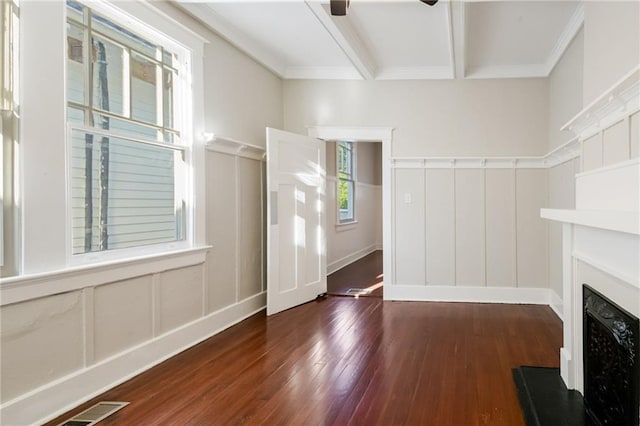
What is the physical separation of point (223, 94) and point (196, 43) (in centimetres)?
52

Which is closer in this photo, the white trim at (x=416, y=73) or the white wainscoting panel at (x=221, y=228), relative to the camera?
the white wainscoting panel at (x=221, y=228)

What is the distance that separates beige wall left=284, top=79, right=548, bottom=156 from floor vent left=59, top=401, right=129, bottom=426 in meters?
3.51

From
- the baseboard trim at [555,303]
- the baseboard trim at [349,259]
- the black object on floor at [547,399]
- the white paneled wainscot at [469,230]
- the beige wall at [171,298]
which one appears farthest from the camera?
the baseboard trim at [349,259]

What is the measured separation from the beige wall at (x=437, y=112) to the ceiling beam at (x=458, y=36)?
0.37 meters

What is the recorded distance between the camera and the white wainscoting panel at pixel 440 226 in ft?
15.8

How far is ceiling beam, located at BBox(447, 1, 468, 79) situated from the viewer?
2998 millimetres

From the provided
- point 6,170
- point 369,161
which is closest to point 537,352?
point 6,170

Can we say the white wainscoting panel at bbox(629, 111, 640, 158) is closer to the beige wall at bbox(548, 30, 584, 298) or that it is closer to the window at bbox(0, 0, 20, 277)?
the beige wall at bbox(548, 30, 584, 298)

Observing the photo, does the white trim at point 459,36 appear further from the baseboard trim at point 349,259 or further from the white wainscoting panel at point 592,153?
the baseboard trim at point 349,259

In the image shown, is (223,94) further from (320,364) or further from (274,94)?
(320,364)

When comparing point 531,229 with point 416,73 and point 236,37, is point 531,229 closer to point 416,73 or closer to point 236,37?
point 416,73

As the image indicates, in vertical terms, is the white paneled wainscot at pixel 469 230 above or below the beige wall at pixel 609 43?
below

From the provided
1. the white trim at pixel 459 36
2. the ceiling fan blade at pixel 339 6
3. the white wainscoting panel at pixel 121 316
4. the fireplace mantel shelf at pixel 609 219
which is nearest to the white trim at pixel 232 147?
the white wainscoting panel at pixel 121 316

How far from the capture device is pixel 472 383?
8.43 ft
